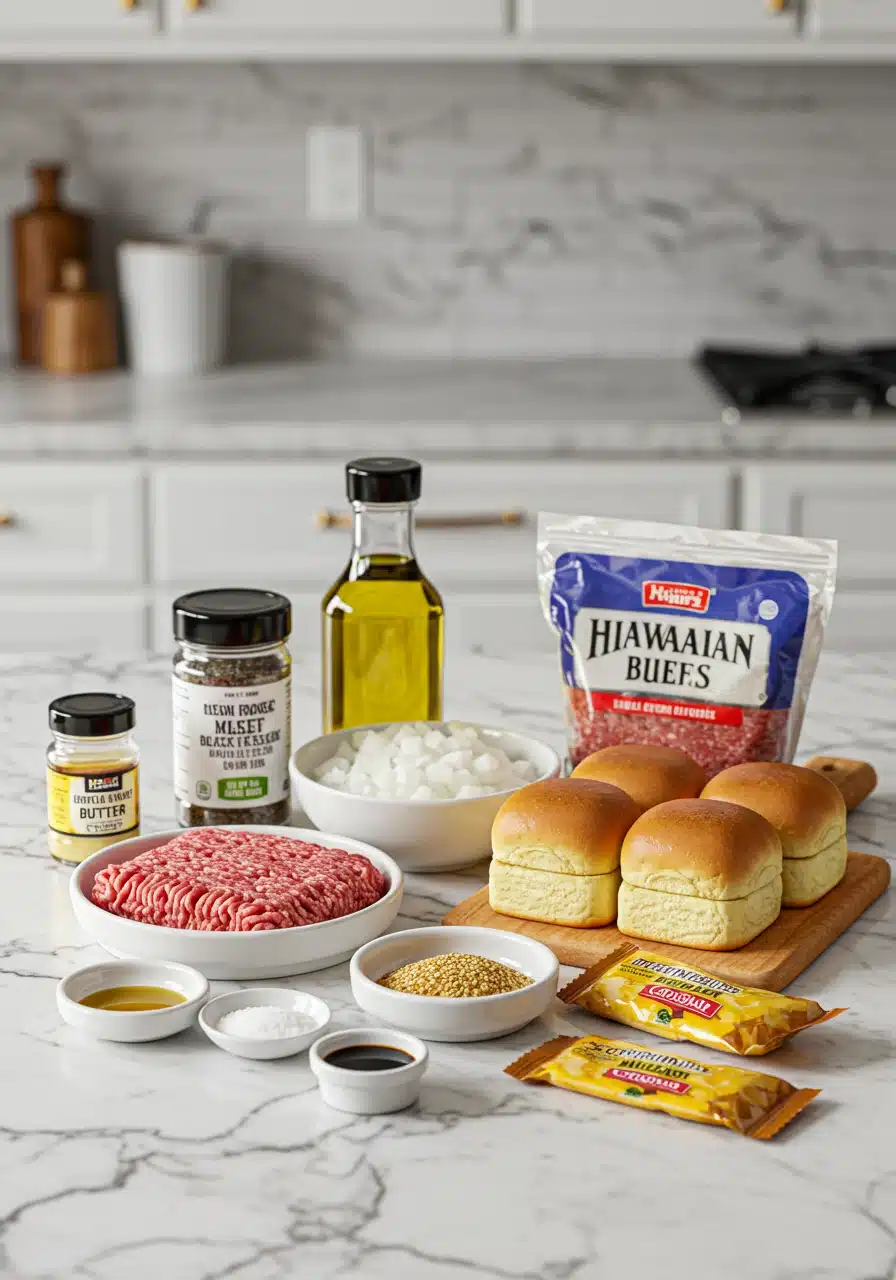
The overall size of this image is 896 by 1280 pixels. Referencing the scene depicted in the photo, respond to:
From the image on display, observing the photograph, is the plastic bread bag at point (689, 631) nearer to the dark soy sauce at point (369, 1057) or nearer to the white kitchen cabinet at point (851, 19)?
the dark soy sauce at point (369, 1057)

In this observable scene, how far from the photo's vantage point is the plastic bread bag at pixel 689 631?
127cm

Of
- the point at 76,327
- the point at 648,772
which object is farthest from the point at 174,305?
the point at 648,772

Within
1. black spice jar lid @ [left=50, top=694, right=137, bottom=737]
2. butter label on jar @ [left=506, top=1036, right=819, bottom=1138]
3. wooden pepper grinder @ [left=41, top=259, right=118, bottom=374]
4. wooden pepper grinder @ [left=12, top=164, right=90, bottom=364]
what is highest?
wooden pepper grinder @ [left=12, top=164, right=90, bottom=364]

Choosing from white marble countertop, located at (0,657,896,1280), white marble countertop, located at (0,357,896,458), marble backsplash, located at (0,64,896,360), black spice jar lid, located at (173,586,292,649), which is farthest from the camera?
marble backsplash, located at (0,64,896,360)

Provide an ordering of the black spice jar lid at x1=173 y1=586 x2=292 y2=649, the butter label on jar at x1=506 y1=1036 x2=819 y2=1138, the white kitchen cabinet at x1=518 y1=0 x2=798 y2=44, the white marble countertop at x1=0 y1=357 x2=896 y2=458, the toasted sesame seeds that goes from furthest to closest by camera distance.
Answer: the white kitchen cabinet at x1=518 y1=0 x2=798 y2=44 < the white marble countertop at x1=0 y1=357 x2=896 y2=458 < the black spice jar lid at x1=173 y1=586 x2=292 y2=649 < the toasted sesame seeds < the butter label on jar at x1=506 y1=1036 x2=819 y2=1138

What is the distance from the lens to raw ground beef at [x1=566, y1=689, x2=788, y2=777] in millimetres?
1281

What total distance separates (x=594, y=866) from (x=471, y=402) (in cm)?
181

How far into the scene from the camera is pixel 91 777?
3.90 feet

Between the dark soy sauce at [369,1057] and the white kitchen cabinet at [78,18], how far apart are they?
2285mm

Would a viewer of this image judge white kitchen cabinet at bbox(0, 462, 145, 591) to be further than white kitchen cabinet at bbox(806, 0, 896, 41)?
No

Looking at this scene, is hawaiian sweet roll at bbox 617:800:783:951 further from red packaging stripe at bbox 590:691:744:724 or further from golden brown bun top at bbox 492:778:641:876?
red packaging stripe at bbox 590:691:744:724

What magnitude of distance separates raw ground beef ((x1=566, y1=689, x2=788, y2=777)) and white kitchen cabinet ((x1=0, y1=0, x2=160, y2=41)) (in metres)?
1.89

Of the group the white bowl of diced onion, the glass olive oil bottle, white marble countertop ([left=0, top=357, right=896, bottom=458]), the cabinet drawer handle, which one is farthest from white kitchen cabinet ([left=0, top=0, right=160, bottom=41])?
the white bowl of diced onion

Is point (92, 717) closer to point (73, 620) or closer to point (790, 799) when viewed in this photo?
point (790, 799)
